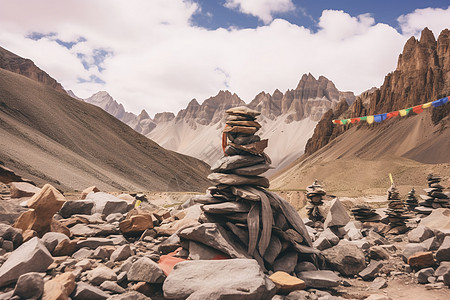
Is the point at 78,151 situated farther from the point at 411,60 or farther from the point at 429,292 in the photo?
the point at 411,60

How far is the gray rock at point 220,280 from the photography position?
232 inches

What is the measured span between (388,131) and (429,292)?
118276 millimetres

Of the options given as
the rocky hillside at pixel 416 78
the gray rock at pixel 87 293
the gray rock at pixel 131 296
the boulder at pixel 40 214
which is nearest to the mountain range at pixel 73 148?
the boulder at pixel 40 214

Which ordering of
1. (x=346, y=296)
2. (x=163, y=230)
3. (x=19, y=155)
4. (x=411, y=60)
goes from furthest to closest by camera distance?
(x=411, y=60) → (x=19, y=155) → (x=163, y=230) → (x=346, y=296)

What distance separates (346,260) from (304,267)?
5.39 ft

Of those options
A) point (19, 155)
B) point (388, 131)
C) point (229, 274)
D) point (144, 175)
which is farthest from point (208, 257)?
point (388, 131)

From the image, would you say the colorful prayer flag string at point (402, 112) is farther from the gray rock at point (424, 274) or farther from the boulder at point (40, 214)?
the boulder at point (40, 214)

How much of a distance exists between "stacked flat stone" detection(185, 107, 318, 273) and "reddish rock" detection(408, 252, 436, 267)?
3161 mm

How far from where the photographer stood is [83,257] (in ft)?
25.3

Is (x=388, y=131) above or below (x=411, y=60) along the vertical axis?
below

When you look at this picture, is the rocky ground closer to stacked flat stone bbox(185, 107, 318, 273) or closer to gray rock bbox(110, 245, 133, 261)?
gray rock bbox(110, 245, 133, 261)

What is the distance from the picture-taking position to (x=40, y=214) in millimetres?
8711

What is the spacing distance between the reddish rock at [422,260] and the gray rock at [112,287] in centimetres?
857

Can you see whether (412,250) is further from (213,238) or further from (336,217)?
A: (213,238)
